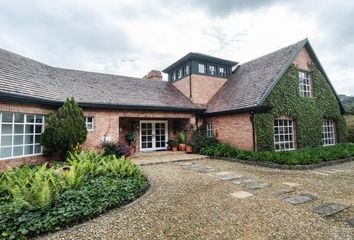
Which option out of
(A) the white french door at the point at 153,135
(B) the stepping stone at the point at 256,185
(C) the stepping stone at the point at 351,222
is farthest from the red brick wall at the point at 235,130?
(C) the stepping stone at the point at 351,222

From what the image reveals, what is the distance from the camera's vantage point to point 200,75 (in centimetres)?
1620

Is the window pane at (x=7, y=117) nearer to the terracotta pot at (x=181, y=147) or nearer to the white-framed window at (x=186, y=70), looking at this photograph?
the terracotta pot at (x=181, y=147)

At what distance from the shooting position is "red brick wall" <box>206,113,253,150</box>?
11594mm

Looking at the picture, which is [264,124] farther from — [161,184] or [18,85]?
[18,85]

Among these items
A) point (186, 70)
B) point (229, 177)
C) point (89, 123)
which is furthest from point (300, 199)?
point (186, 70)

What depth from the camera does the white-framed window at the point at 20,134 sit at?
804cm

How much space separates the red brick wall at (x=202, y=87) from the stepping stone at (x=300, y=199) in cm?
1140

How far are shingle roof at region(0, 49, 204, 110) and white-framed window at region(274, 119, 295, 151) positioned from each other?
5456mm

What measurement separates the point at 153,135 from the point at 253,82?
800 cm

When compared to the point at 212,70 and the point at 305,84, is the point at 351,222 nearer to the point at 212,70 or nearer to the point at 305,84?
the point at 305,84

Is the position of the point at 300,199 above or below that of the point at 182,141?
below

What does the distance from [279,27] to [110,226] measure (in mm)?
11731

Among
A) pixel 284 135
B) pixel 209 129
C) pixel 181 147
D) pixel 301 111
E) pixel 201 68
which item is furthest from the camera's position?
pixel 201 68

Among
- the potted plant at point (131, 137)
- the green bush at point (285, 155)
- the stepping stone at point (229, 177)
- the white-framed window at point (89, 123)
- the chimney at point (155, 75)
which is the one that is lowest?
the stepping stone at point (229, 177)
